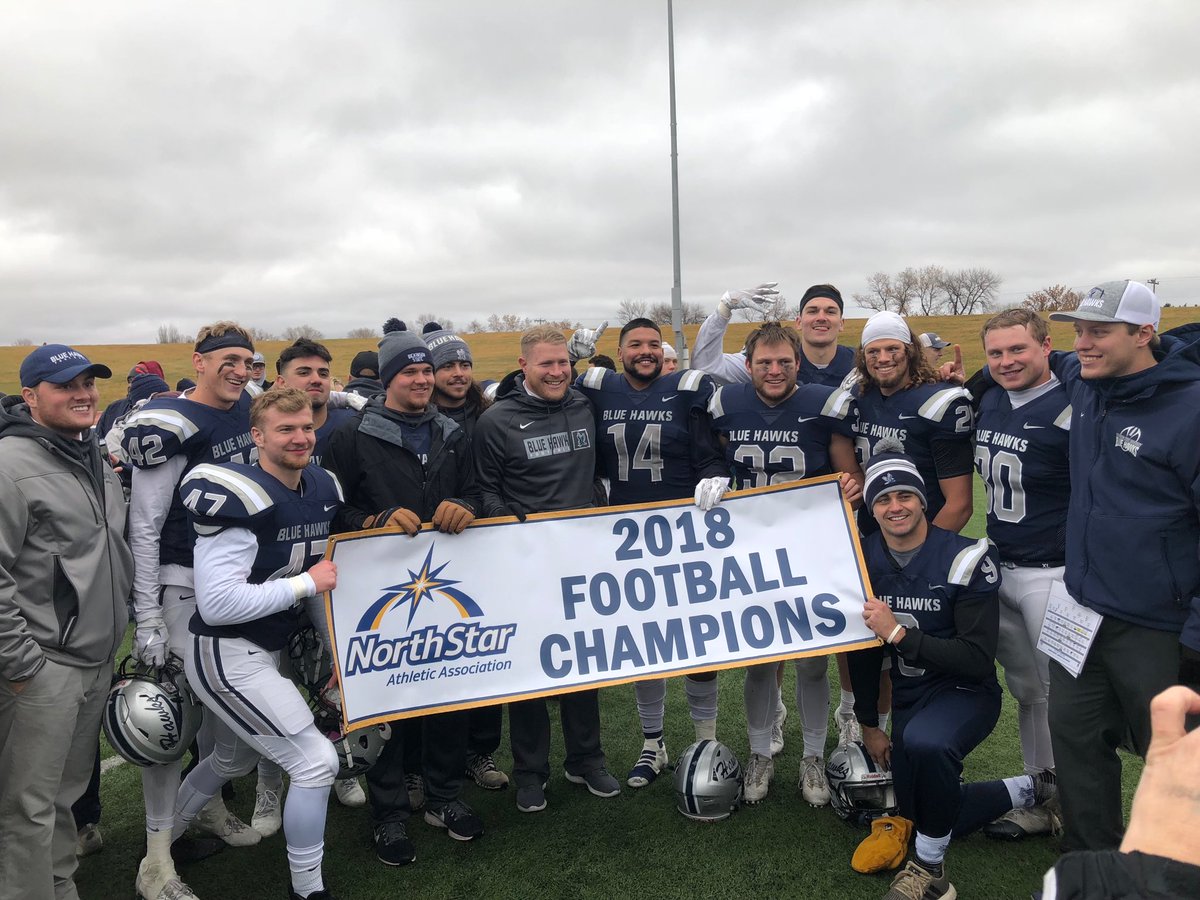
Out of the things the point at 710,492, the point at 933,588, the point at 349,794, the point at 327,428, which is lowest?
the point at 349,794

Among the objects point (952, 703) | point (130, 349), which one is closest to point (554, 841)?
point (952, 703)

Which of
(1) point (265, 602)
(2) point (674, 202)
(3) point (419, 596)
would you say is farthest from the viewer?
(2) point (674, 202)

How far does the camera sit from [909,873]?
302cm

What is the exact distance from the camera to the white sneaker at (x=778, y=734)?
416 centimetres

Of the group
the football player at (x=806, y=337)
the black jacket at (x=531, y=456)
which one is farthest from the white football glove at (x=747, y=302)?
the black jacket at (x=531, y=456)

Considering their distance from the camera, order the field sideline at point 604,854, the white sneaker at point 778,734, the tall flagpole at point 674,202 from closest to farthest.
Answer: the field sideline at point 604,854
the white sneaker at point 778,734
the tall flagpole at point 674,202

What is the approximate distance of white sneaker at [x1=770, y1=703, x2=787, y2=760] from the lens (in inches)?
164

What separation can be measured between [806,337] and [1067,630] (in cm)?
213

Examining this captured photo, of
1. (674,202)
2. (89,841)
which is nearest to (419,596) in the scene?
(89,841)

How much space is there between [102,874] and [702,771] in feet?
9.12

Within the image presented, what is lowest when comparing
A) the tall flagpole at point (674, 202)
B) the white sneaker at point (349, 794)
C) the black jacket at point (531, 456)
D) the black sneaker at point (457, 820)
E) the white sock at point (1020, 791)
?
the white sneaker at point (349, 794)

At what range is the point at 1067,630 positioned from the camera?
2938 mm

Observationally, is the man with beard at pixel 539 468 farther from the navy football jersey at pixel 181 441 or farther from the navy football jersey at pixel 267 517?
the navy football jersey at pixel 181 441

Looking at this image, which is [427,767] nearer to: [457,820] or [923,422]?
[457,820]
